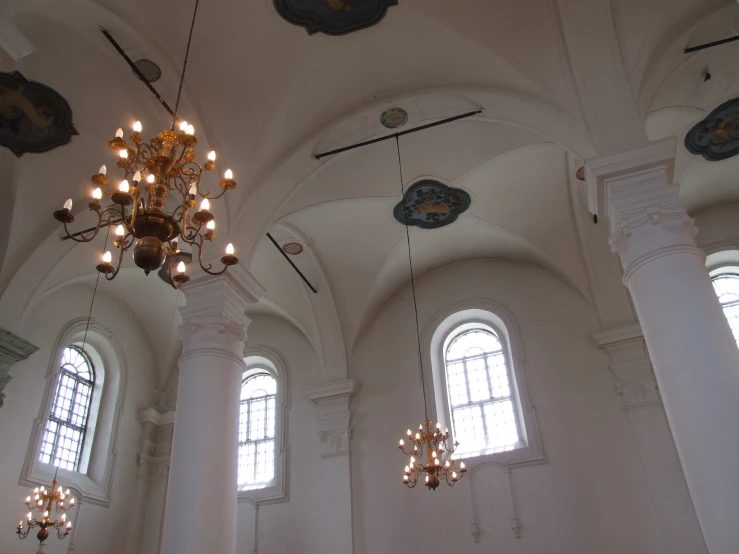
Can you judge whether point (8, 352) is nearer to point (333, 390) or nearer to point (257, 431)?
point (257, 431)

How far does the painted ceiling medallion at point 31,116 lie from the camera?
8367mm

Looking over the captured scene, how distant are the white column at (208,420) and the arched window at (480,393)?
5.34m

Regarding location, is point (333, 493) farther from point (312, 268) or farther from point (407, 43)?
point (407, 43)

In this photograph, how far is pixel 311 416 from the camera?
12.8m

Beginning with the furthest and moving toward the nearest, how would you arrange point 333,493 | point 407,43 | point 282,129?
point 333,493, point 282,129, point 407,43

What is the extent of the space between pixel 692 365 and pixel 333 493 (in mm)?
7634

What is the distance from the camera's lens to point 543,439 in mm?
10797

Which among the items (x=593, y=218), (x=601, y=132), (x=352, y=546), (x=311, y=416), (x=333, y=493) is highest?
(x=593, y=218)

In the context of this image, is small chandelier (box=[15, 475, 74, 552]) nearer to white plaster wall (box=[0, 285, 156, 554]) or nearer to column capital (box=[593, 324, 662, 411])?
white plaster wall (box=[0, 285, 156, 554])

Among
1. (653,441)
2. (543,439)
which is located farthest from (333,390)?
(653,441)

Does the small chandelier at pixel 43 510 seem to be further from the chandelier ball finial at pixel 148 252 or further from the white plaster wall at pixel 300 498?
the chandelier ball finial at pixel 148 252

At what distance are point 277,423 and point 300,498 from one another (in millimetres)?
1707

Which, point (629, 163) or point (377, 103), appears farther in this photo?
point (377, 103)

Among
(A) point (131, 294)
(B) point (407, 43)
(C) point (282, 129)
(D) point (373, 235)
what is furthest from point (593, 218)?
(A) point (131, 294)
